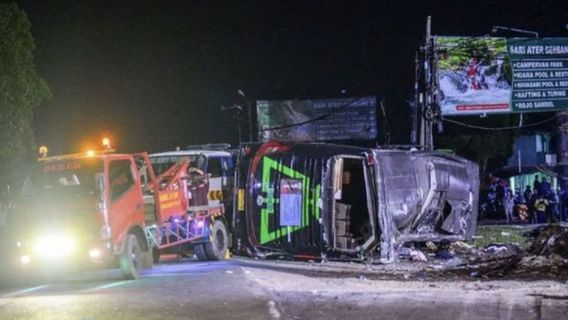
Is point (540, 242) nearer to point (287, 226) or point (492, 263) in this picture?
point (492, 263)

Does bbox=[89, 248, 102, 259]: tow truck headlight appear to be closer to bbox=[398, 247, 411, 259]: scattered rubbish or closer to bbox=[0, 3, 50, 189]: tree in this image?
bbox=[398, 247, 411, 259]: scattered rubbish

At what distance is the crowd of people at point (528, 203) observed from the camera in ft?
80.2

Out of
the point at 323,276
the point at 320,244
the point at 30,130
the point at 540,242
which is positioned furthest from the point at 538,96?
the point at 30,130

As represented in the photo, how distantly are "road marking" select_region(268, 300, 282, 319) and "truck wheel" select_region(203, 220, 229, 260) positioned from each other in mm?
6394

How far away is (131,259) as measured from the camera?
42.4 ft

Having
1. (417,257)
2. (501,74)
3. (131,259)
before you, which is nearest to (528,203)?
(501,74)

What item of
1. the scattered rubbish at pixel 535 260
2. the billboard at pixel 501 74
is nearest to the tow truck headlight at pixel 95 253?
the scattered rubbish at pixel 535 260

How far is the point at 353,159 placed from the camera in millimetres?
15664

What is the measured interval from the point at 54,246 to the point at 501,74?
671 inches

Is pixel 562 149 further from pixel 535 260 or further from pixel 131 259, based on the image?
pixel 131 259

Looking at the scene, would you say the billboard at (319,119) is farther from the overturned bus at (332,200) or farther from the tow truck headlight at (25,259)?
the tow truck headlight at (25,259)

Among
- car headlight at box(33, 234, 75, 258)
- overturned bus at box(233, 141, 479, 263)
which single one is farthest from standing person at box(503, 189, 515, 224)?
car headlight at box(33, 234, 75, 258)

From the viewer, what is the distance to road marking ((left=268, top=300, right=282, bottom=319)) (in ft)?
29.7

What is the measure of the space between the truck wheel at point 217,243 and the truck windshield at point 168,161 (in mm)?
1468
